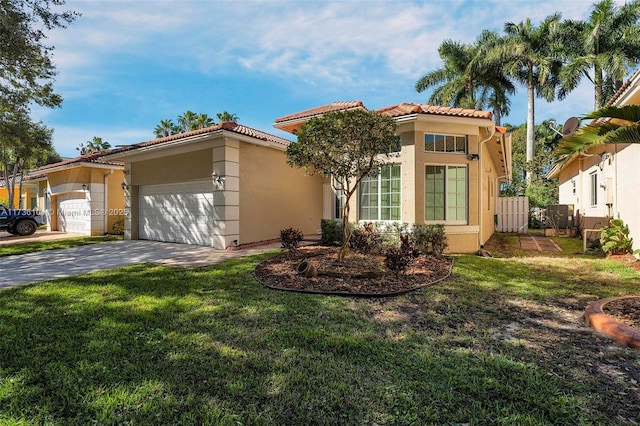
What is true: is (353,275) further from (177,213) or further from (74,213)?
(74,213)

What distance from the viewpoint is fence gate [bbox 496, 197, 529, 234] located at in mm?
17703

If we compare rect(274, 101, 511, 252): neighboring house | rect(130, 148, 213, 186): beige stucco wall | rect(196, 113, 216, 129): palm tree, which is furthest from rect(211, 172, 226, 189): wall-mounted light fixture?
rect(196, 113, 216, 129): palm tree

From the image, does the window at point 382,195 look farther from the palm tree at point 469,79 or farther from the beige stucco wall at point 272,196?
the palm tree at point 469,79

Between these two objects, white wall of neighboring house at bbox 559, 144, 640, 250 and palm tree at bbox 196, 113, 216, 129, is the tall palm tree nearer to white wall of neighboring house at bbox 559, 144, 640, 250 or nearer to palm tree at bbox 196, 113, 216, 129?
white wall of neighboring house at bbox 559, 144, 640, 250

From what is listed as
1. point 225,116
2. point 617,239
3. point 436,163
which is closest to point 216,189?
point 436,163

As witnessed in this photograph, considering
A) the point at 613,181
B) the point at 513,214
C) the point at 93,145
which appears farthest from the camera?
the point at 93,145

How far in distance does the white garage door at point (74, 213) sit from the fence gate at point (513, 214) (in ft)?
73.9

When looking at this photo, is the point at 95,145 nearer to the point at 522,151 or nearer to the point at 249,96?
the point at 249,96

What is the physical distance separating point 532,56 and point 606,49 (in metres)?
4.36

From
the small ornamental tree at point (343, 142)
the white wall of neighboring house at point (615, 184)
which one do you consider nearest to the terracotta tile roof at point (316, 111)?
the small ornamental tree at point (343, 142)

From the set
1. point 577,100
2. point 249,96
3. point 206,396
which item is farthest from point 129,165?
point 577,100

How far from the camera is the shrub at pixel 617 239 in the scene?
30.1 ft

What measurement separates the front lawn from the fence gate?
13106mm

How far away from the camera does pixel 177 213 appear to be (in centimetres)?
1266
